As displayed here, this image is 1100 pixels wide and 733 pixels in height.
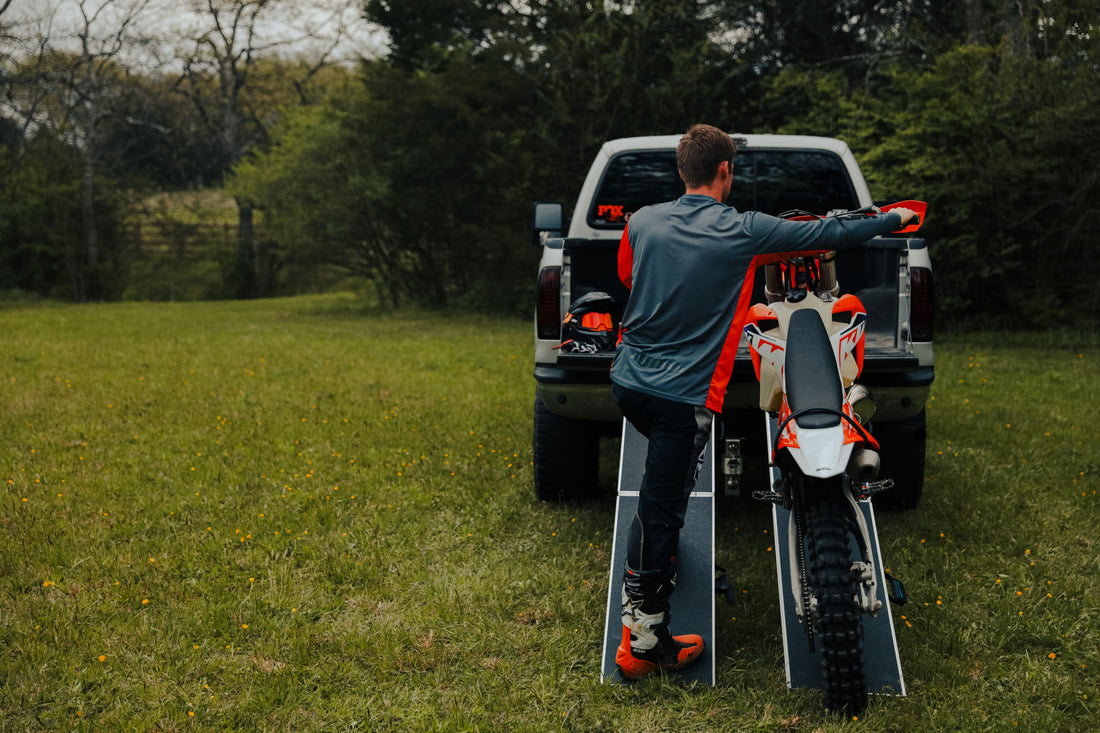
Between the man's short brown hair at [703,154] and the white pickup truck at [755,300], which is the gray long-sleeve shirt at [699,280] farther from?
the white pickup truck at [755,300]

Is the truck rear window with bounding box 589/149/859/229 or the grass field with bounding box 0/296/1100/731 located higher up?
the truck rear window with bounding box 589/149/859/229

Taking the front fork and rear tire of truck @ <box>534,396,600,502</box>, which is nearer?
the front fork

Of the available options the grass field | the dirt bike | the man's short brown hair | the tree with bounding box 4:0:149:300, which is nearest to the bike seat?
the dirt bike

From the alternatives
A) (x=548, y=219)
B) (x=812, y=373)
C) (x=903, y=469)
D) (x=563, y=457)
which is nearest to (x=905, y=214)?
(x=812, y=373)

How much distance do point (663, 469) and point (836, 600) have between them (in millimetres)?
647

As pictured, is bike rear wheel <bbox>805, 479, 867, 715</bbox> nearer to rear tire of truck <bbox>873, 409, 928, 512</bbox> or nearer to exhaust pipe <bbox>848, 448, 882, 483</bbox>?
exhaust pipe <bbox>848, 448, 882, 483</bbox>

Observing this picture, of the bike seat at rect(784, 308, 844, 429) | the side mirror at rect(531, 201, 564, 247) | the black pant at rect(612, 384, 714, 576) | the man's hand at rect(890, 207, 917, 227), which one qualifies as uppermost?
the side mirror at rect(531, 201, 564, 247)

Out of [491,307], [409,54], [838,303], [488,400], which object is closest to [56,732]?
[838,303]

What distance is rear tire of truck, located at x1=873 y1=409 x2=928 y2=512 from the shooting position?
4809 mm

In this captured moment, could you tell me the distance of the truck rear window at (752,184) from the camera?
5754 millimetres

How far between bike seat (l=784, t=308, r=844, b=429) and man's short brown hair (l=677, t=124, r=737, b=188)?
578mm

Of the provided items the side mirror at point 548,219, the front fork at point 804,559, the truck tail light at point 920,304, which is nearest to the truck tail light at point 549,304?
the side mirror at point 548,219

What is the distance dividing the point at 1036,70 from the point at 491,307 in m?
10.3

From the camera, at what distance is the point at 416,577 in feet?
13.9
